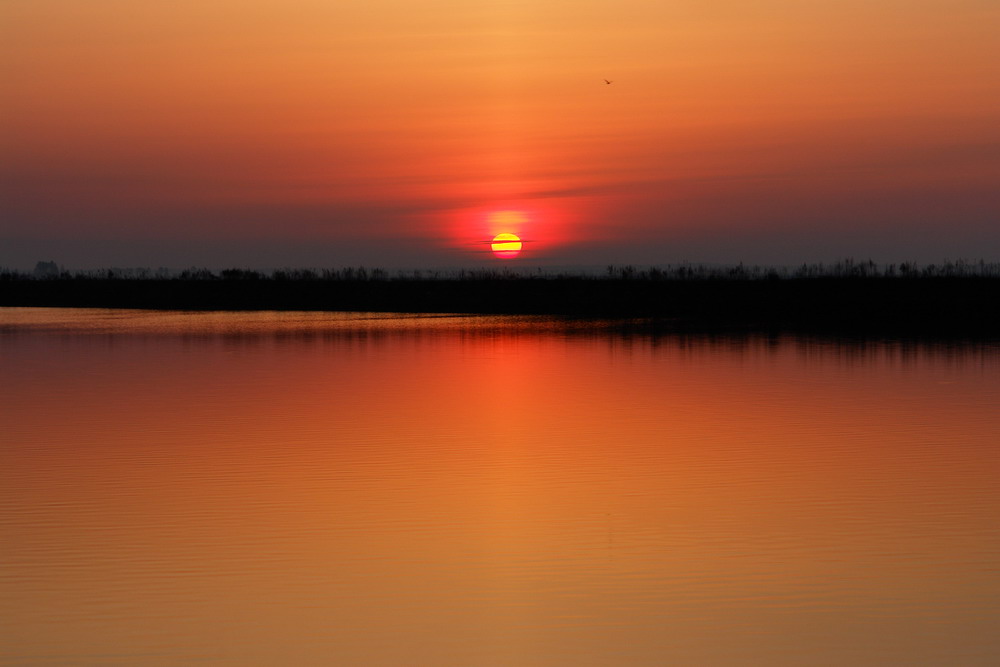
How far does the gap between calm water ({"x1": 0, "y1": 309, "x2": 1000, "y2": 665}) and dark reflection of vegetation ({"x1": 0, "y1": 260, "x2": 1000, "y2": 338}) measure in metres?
19.8

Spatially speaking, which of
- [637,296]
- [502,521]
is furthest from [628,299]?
[502,521]

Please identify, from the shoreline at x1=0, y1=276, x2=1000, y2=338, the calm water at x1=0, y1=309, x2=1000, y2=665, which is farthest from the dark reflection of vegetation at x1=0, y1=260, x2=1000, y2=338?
the calm water at x1=0, y1=309, x2=1000, y2=665

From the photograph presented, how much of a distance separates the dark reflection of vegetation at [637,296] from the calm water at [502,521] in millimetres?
19792

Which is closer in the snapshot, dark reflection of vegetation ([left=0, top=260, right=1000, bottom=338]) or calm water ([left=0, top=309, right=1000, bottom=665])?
calm water ([left=0, top=309, right=1000, bottom=665])

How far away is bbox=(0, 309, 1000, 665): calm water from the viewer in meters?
8.70

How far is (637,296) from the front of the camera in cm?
6262

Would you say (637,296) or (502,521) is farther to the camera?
(637,296)

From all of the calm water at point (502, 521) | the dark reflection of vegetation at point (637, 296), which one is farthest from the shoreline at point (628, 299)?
the calm water at point (502, 521)

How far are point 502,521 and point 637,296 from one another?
5107 centimetres

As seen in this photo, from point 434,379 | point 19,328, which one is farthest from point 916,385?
point 19,328

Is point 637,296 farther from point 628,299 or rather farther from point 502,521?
point 502,521

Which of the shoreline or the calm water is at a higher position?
the shoreline

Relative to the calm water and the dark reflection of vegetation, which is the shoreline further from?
the calm water

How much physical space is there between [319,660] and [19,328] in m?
38.0
